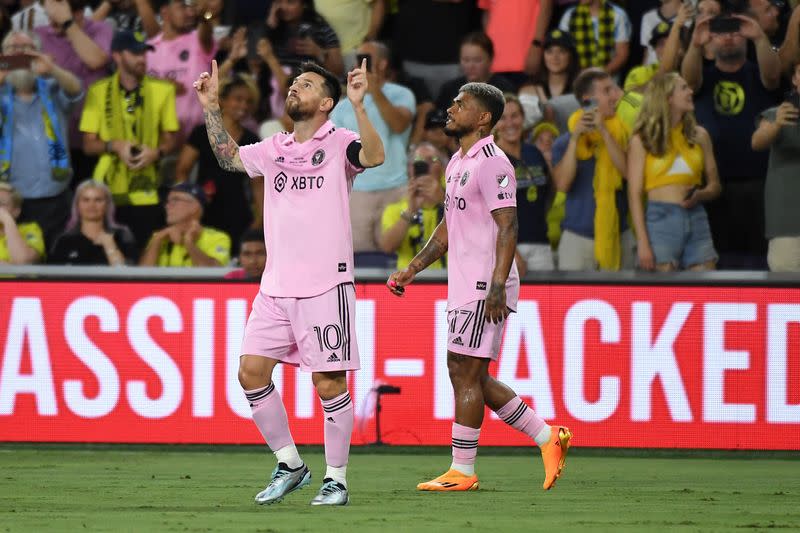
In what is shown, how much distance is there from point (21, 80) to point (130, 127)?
1.08 metres

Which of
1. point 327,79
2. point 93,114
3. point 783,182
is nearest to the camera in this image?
point 327,79

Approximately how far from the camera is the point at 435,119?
12.7 m

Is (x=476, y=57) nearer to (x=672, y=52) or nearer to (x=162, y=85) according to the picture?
(x=672, y=52)

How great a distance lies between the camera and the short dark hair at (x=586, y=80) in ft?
41.2

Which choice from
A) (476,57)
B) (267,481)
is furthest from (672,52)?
(267,481)

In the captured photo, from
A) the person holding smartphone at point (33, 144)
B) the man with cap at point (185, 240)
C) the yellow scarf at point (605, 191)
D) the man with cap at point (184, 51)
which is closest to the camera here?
the yellow scarf at point (605, 191)

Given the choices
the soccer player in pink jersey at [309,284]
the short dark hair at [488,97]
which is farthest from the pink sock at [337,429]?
the short dark hair at [488,97]

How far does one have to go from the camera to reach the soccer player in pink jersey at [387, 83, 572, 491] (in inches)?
335

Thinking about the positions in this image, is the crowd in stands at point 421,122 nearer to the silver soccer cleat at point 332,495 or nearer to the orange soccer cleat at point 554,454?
the orange soccer cleat at point 554,454

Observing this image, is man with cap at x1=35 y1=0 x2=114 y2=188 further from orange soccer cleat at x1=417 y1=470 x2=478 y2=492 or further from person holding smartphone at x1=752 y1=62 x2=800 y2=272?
orange soccer cleat at x1=417 y1=470 x2=478 y2=492

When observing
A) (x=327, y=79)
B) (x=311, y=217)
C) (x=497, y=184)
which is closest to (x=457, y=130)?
(x=497, y=184)

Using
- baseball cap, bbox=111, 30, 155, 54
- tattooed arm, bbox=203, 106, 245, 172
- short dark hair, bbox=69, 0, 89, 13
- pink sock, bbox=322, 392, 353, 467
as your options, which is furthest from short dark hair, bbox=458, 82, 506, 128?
short dark hair, bbox=69, 0, 89, 13

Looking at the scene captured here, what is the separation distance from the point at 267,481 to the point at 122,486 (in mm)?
946

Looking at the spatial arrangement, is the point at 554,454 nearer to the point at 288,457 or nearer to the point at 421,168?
the point at 288,457
